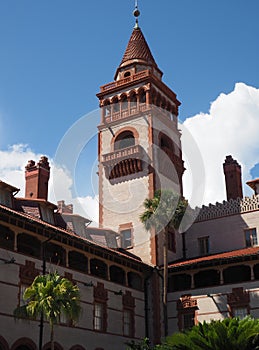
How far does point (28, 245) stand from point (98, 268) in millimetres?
7296

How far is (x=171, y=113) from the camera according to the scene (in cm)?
5516

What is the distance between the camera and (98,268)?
40312 millimetres

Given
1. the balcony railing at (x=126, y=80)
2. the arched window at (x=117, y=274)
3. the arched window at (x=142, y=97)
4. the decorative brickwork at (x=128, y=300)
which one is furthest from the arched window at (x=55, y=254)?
the balcony railing at (x=126, y=80)

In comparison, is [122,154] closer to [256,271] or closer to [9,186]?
[9,186]

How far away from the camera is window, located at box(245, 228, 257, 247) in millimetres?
47566

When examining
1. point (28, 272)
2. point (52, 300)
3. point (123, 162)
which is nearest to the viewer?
point (52, 300)

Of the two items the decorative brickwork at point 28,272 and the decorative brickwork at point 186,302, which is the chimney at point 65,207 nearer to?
the decorative brickwork at point 186,302

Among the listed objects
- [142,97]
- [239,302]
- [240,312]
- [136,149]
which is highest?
[142,97]

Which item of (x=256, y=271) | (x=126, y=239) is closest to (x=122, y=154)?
(x=126, y=239)

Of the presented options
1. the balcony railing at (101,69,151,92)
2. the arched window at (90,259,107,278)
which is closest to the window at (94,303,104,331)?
the arched window at (90,259,107,278)

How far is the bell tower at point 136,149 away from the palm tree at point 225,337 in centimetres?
1694

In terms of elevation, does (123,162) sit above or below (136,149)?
below

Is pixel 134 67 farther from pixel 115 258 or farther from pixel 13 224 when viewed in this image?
pixel 13 224

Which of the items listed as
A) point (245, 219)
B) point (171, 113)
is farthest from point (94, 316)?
point (171, 113)
